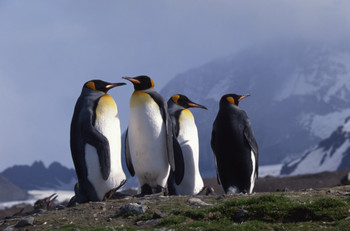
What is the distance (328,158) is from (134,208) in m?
100

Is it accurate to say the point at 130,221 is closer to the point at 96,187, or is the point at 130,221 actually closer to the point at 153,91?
the point at 96,187

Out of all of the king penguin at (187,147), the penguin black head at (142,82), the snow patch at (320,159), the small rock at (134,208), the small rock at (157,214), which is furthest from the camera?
the snow patch at (320,159)

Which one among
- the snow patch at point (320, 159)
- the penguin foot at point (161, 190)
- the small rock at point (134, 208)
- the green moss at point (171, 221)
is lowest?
the snow patch at point (320, 159)

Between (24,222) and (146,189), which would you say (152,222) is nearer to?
(24,222)

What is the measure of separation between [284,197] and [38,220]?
3834mm

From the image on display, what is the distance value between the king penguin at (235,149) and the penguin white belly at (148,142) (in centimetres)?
136

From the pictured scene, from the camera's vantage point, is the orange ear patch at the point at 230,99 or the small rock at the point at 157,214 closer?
the small rock at the point at 157,214

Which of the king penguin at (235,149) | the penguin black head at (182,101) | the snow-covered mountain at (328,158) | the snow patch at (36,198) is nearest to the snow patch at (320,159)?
the snow-covered mountain at (328,158)

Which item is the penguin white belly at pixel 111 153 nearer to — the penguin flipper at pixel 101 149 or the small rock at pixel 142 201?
the penguin flipper at pixel 101 149

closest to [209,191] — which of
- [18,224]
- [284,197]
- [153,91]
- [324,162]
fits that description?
[153,91]

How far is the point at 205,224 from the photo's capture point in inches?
281

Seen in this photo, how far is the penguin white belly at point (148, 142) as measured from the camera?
34.7ft

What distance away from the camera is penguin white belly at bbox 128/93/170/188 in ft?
34.7

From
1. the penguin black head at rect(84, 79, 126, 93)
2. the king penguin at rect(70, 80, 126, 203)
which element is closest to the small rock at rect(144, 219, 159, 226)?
the king penguin at rect(70, 80, 126, 203)
